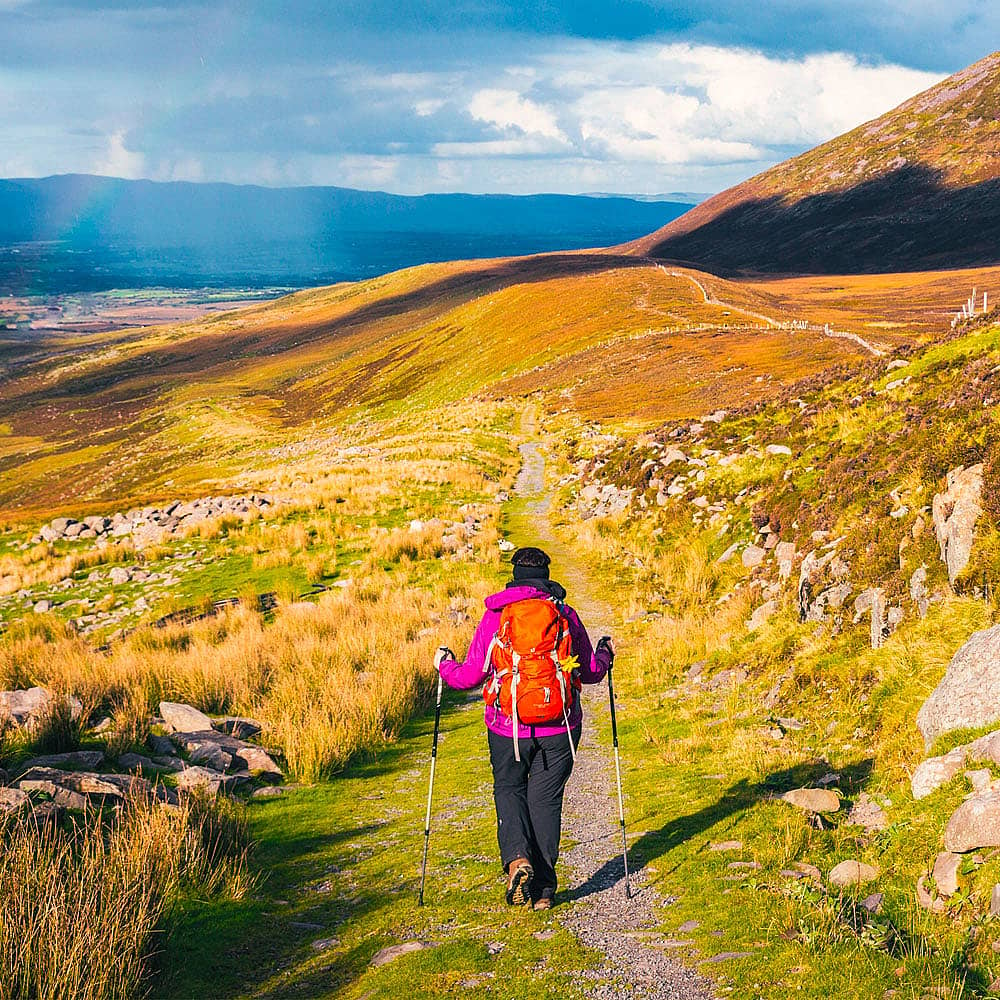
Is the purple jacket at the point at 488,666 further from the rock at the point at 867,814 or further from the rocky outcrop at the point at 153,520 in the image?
the rocky outcrop at the point at 153,520

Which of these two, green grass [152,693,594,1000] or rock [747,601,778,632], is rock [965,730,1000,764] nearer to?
green grass [152,693,594,1000]

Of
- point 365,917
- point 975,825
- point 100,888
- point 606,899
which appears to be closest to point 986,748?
point 975,825

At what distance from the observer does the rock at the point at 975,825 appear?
5668 millimetres

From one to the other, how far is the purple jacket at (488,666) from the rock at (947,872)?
9.19ft

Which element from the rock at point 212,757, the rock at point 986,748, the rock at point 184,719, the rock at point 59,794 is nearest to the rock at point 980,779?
the rock at point 986,748

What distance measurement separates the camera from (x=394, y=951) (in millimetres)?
6074

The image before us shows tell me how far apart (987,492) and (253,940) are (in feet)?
30.5

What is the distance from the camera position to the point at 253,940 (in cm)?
636

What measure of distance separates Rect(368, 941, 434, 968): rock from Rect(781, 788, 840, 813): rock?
3828 millimetres

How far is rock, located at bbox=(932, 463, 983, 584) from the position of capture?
9.79 m

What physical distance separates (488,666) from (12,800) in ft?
13.8

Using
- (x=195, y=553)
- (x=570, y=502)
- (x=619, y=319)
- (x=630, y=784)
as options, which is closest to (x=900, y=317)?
(x=619, y=319)

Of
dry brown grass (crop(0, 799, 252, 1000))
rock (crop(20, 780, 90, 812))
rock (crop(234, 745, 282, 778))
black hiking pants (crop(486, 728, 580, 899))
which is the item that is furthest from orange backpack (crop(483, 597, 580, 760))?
rock (crop(234, 745, 282, 778))

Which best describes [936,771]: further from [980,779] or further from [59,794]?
[59,794]
